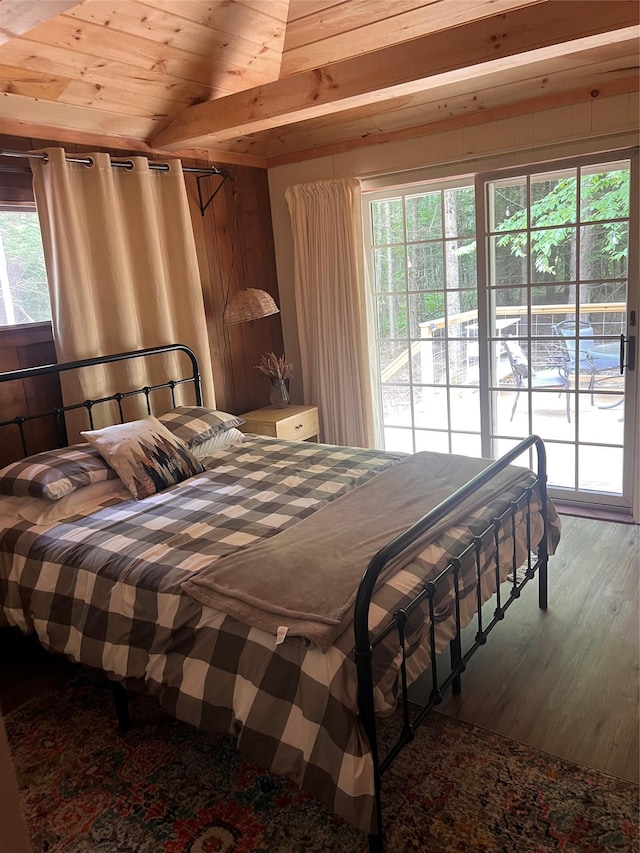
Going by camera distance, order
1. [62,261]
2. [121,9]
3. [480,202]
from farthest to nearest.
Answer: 1. [480,202]
2. [62,261]
3. [121,9]

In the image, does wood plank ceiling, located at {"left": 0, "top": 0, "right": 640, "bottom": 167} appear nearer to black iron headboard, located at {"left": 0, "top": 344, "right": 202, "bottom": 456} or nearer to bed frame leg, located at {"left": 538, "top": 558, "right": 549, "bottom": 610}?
black iron headboard, located at {"left": 0, "top": 344, "right": 202, "bottom": 456}

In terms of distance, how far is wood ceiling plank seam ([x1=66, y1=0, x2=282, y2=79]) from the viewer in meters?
Answer: 2.76

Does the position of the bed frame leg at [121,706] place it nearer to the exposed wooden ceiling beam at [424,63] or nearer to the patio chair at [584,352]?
the exposed wooden ceiling beam at [424,63]

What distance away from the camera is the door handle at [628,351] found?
356 cm

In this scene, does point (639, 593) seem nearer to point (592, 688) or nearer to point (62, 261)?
point (592, 688)

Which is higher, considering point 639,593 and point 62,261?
point 62,261

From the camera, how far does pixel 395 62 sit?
112 inches

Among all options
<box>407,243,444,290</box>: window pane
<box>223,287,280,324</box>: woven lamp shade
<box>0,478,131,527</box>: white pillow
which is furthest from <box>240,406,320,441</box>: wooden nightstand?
<box>0,478,131,527</box>: white pillow

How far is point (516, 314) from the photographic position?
393 cm

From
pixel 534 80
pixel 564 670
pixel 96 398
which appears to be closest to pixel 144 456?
pixel 96 398

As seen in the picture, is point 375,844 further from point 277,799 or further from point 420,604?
Answer: point 420,604

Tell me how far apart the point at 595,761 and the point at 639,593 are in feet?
3.78

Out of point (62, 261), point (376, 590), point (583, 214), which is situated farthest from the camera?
point (583, 214)

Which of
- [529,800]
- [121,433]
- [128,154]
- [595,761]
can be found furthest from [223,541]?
[128,154]
